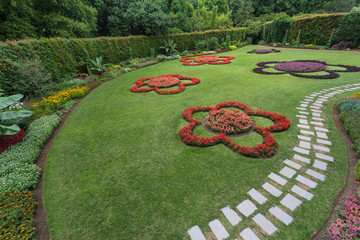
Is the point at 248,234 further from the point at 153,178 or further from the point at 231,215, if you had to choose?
the point at 153,178

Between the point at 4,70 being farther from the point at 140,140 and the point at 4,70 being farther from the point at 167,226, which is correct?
the point at 167,226

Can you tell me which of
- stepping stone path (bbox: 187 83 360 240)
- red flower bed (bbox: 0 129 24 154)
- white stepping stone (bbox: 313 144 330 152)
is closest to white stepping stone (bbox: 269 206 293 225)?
stepping stone path (bbox: 187 83 360 240)

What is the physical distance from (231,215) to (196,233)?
2.93ft

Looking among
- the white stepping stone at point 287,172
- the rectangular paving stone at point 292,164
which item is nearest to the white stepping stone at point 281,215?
the white stepping stone at point 287,172

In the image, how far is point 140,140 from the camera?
6.16 m

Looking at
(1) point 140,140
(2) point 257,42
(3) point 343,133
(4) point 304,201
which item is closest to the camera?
(4) point 304,201

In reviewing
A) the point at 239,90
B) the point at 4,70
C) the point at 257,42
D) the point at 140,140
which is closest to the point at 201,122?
the point at 140,140

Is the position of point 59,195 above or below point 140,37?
below

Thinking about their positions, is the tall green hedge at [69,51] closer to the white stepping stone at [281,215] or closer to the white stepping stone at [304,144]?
the white stepping stone at [281,215]

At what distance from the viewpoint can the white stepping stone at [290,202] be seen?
337 cm

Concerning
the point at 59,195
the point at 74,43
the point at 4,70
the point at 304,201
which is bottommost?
the point at 59,195

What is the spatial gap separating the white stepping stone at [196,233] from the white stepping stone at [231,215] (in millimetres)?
701

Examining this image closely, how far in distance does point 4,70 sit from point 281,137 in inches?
675

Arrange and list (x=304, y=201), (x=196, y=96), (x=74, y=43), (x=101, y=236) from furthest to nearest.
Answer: (x=74, y=43), (x=196, y=96), (x=304, y=201), (x=101, y=236)
